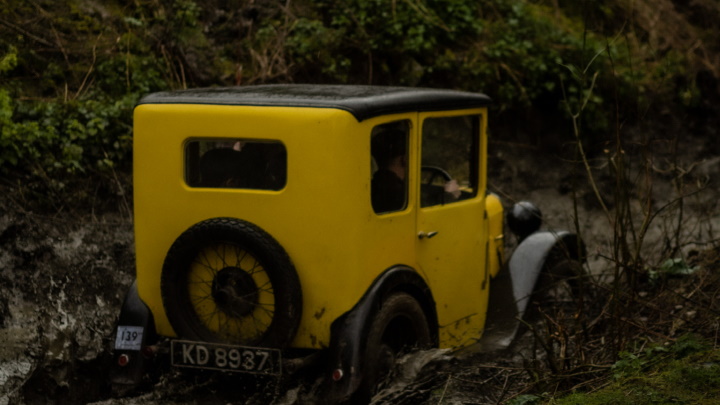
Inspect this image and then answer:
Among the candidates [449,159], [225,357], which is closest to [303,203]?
[225,357]

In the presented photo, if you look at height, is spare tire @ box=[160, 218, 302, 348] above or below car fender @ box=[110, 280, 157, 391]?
above

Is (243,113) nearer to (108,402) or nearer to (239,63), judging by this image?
(108,402)

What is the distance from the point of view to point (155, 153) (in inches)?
A: 210

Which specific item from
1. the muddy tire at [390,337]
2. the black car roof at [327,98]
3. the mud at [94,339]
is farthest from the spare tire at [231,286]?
the black car roof at [327,98]

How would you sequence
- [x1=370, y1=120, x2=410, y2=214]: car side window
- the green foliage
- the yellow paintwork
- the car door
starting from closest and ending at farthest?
1. the yellow paintwork
2. [x1=370, y1=120, x2=410, y2=214]: car side window
3. the car door
4. the green foliage

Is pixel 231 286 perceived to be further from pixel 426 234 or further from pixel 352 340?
pixel 426 234

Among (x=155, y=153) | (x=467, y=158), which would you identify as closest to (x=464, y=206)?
(x=467, y=158)

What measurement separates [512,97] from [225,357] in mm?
6710

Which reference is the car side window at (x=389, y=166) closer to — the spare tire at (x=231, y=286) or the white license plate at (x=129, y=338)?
the spare tire at (x=231, y=286)

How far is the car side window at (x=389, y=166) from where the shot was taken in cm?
531

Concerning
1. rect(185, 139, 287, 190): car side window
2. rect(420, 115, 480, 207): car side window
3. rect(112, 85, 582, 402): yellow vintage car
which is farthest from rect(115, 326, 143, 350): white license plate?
rect(420, 115, 480, 207): car side window

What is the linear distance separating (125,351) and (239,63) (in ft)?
16.6

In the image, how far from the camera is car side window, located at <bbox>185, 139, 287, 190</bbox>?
5160 mm

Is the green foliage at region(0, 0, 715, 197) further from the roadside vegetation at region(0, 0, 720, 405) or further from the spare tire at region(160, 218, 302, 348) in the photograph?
the spare tire at region(160, 218, 302, 348)
